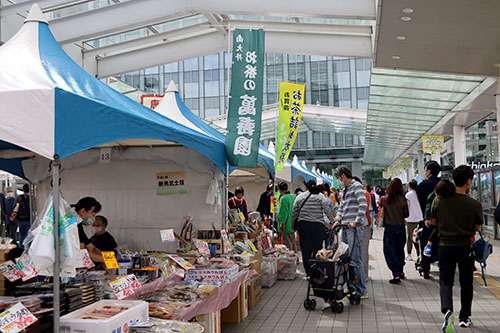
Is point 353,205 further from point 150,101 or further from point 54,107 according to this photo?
→ point 150,101

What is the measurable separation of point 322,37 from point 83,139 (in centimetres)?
950

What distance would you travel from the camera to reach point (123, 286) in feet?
13.1

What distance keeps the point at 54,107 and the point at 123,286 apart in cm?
150

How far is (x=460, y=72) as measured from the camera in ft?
34.0

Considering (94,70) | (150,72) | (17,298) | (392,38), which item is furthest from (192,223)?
(150,72)

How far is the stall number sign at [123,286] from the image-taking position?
3.87 metres

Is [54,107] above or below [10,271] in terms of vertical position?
above

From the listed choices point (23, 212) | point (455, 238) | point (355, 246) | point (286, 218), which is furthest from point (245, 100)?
point (23, 212)

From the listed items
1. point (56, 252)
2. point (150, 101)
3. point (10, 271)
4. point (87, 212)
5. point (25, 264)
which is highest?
point (150, 101)

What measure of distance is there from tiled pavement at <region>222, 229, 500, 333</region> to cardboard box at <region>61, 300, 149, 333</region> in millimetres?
2442

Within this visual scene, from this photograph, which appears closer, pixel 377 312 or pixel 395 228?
pixel 377 312

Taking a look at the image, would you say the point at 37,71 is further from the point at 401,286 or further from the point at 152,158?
the point at 401,286

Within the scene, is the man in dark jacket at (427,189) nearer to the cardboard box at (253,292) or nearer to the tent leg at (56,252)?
the cardboard box at (253,292)

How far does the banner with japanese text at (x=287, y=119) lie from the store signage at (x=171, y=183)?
417 centimetres
